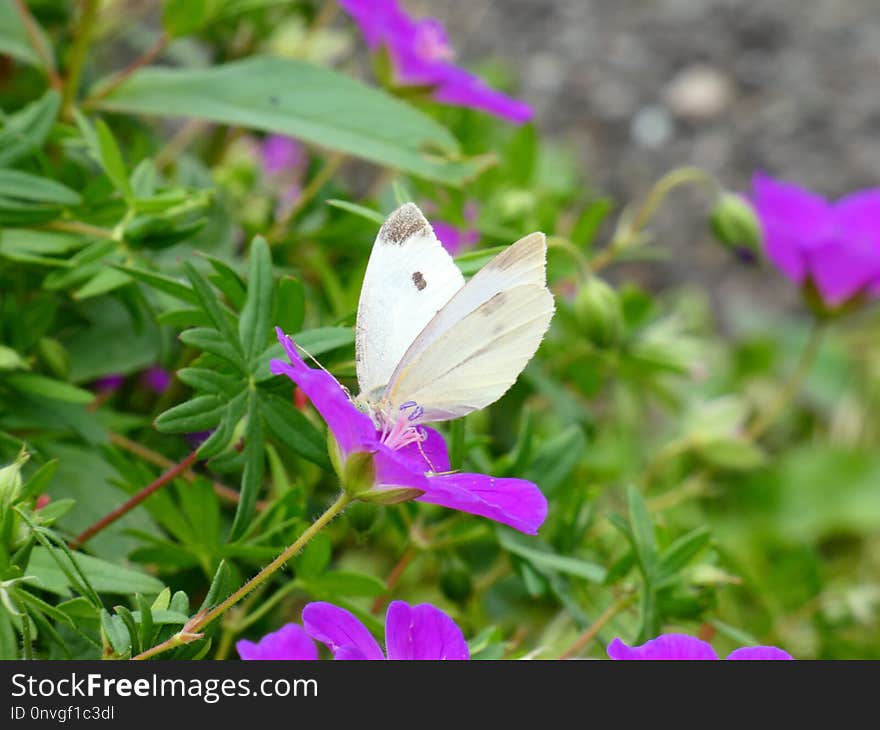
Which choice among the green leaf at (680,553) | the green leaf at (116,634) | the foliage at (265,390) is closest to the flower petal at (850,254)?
the foliage at (265,390)

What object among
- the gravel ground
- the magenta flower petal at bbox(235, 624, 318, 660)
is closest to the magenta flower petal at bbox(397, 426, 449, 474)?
the magenta flower petal at bbox(235, 624, 318, 660)

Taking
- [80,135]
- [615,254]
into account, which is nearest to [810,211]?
[615,254]

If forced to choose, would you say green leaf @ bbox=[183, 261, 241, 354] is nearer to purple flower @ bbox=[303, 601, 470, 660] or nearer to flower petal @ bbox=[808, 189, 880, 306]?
purple flower @ bbox=[303, 601, 470, 660]

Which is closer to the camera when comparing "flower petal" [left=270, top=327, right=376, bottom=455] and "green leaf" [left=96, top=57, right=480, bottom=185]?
"flower petal" [left=270, top=327, right=376, bottom=455]

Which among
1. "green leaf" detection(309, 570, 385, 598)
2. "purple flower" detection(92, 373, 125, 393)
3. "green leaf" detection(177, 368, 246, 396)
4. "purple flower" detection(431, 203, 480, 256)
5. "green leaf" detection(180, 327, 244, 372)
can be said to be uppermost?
"purple flower" detection(431, 203, 480, 256)

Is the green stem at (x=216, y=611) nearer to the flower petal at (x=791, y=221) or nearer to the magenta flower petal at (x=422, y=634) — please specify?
the magenta flower petal at (x=422, y=634)

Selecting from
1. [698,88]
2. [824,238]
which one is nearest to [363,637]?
[824,238]

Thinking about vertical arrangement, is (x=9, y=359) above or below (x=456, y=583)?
above

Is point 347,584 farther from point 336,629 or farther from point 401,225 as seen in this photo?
point 401,225
